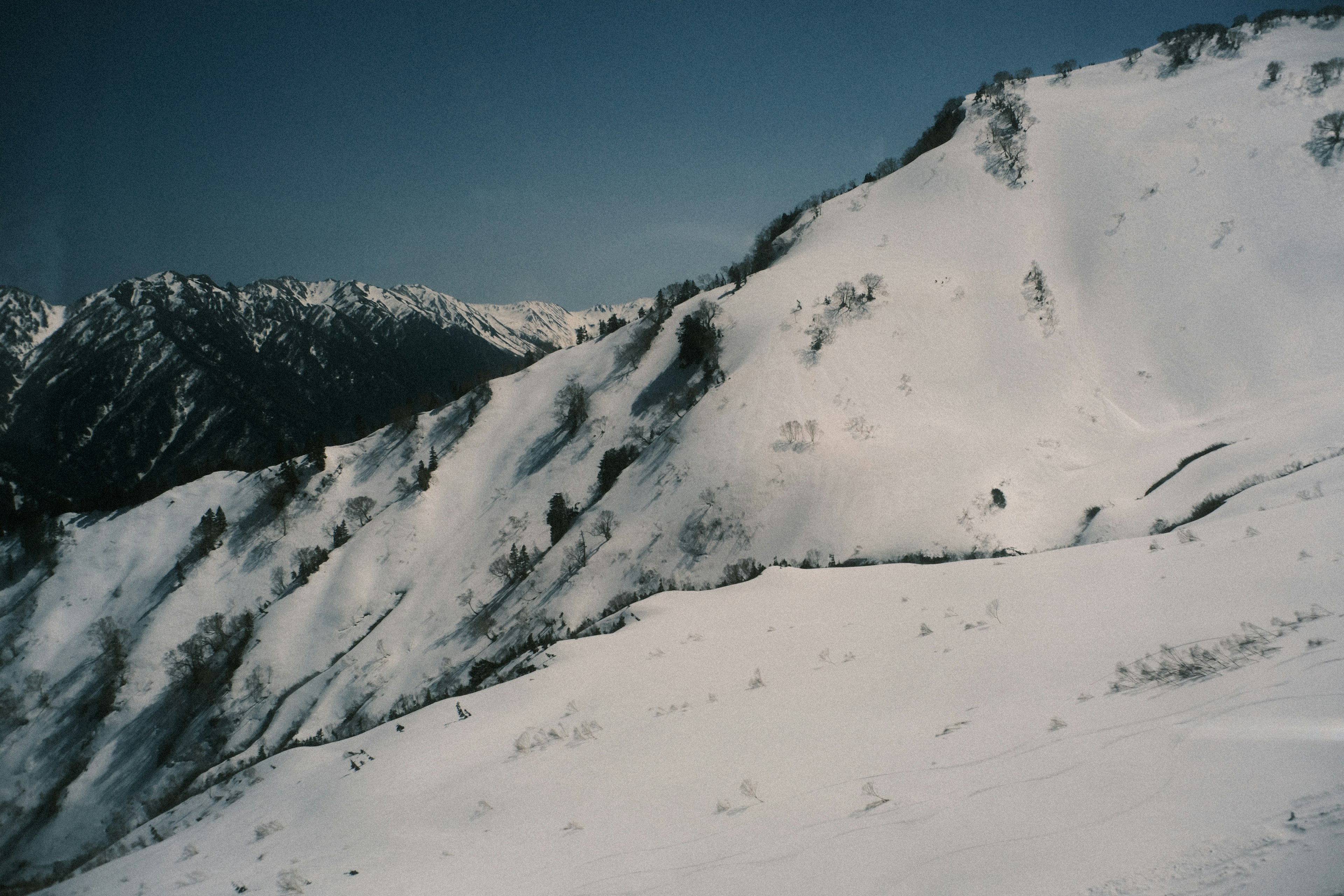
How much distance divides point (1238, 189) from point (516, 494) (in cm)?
5038

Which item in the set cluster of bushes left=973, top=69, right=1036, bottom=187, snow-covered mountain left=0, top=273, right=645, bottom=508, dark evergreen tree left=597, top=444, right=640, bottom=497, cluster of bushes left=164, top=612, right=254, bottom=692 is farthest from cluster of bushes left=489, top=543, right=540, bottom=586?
snow-covered mountain left=0, top=273, right=645, bottom=508

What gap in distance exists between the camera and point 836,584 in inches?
452

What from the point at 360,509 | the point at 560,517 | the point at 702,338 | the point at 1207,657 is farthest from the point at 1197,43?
the point at 360,509

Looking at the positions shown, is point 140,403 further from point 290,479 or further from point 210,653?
point 210,653

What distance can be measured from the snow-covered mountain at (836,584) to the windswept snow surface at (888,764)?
4 centimetres

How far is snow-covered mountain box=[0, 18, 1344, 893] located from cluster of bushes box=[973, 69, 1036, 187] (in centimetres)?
32

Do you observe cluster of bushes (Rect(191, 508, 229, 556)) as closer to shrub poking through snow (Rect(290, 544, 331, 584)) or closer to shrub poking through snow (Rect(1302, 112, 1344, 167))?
shrub poking through snow (Rect(290, 544, 331, 584))

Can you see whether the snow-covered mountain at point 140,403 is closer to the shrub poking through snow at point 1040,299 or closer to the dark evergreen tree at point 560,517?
the dark evergreen tree at point 560,517

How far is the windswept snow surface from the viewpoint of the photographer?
10.3 ft

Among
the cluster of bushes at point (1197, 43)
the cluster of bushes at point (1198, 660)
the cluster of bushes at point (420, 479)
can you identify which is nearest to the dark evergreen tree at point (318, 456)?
the cluster of bushes at point (420, 479)

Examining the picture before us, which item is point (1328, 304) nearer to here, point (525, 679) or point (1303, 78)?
point (1303, 78)

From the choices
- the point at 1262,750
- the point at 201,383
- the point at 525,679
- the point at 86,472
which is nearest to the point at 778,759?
the point at 1262,750

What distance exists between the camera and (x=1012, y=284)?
125 feet

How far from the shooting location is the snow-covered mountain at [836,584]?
13.6 feet
